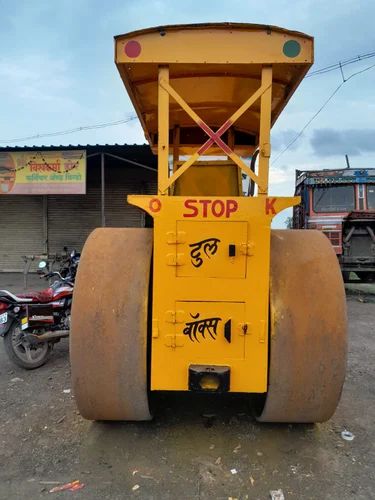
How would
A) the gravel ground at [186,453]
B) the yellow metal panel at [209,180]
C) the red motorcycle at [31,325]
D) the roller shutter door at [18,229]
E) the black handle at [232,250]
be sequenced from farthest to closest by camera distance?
the roller shutter door at [18,229]
the red motorcycle at [31,325]
the yellow metal panel at [209,180]
the black handle at [232,250]
the gravel ground at [186,453]

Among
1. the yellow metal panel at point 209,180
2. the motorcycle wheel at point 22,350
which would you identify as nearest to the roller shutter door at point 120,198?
the motorcycle wheel at point 22,350

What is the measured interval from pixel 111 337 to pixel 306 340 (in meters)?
1.26

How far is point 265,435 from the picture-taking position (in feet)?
10.2

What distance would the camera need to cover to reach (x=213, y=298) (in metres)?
2.73

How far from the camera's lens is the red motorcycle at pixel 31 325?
183 inches

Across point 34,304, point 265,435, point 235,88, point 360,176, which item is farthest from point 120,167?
point 265,435

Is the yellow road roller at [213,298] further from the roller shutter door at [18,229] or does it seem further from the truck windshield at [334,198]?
the roller shutter door at [18,229]

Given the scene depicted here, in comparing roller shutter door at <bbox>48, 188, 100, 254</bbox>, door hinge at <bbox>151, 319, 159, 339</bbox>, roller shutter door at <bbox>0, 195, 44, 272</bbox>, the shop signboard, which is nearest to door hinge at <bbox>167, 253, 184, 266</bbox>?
door hinge at <bbox>151, 319, 159, 339</bbox>

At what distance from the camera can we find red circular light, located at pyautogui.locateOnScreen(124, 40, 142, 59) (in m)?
2.76

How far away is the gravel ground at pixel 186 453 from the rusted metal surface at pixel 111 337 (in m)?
0.34

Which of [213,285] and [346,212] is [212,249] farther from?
[346,212]

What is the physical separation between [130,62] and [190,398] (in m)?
2.77

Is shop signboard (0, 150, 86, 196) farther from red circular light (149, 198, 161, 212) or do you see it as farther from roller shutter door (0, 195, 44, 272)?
red circular light (149, 198, 161, 212)

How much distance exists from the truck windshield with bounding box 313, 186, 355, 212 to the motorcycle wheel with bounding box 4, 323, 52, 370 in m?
7.70
